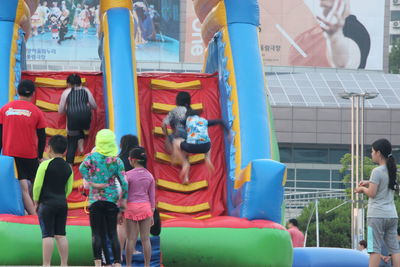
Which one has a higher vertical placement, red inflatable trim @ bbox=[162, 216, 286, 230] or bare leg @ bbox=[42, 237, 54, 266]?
red inflatable trim @ bbox=[162, 216, 286, 230]

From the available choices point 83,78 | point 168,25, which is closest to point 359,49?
point 168,25

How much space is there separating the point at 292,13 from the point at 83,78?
6296cm

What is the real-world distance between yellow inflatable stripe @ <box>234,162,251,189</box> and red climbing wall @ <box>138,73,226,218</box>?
654 millimetres

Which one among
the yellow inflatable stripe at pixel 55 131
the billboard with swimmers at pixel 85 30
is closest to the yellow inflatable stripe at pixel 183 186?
the yellow inflatable stripe at pixel 55 131

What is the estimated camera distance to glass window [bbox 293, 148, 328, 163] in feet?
205

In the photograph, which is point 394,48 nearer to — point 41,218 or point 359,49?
point 359,49

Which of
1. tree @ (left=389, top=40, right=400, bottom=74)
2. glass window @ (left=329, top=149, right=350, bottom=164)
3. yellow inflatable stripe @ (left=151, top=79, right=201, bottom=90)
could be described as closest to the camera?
yellow inflatable stripe @ (left=151, top=79, right=201, bottom=90)

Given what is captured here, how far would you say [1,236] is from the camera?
10.6 metres

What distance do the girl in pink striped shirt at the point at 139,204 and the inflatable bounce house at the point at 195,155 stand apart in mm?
643

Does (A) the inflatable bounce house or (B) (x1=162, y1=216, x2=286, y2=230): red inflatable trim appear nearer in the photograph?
(A) the inflatable bounce house

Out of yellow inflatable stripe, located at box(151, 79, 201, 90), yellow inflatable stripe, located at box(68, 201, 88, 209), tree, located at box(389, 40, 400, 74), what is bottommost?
yellow inflatable stripe, located at box(68, 201, 88, 209)

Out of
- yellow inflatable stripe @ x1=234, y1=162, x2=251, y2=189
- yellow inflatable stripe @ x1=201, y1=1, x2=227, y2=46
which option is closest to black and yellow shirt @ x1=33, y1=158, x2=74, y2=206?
yellow inflatable stripe @ x1=234, y1=162, x2=251, y2=189

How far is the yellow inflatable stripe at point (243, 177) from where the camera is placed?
37.3 feet

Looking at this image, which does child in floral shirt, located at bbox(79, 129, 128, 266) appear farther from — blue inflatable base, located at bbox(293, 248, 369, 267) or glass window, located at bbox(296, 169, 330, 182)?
glass window, located at bbox(296, 169, 330, 182)
